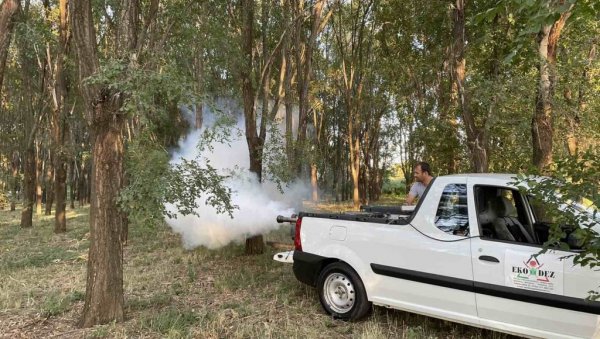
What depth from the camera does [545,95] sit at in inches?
313

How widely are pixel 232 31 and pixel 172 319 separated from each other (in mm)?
7271

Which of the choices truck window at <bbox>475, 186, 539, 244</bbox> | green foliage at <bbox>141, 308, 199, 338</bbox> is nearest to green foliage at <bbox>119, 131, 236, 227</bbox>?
green foliage at <bbox>141, 308, 199, 338</bbox>

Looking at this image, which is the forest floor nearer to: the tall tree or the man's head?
the tall tree

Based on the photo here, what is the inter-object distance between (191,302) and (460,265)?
3.82 meters

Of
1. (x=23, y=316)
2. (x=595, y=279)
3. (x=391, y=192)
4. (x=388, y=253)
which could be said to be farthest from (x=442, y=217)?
(x=391, y=192)

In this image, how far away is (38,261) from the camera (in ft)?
33.9

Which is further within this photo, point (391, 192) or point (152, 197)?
point (391, 192)

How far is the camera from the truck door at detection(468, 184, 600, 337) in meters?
4.18

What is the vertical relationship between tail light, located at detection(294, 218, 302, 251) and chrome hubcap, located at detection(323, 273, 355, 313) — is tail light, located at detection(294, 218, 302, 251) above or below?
above

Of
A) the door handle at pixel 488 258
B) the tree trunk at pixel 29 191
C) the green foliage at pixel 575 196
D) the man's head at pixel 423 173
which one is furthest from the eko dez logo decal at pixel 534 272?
the tree trunk at pixel 29 191

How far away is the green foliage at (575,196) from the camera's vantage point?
10.1 ft

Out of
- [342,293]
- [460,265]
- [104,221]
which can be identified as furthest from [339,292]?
[104,221]

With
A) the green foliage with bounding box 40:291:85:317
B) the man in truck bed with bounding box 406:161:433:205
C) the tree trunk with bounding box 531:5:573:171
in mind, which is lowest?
the green foliage with bounding box 40:291:85:317

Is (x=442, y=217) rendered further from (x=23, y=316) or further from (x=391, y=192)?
(x=391, y=192)
